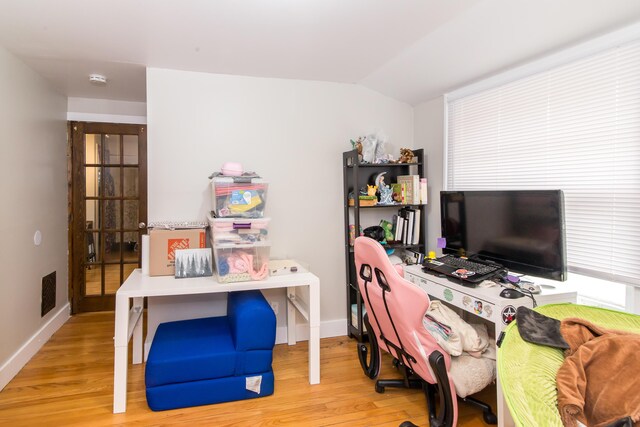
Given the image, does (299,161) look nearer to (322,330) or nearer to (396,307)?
(322,330)

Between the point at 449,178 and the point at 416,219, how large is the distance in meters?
0.43

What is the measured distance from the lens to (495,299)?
1.98m

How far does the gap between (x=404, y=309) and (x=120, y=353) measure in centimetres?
159

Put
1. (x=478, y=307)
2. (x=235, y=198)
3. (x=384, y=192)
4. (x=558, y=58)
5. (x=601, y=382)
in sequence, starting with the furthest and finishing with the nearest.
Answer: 1. (x=384, y=192)
2. (x=235, y=198)
3. (x=558, y=58)
4. (x=478, y=307)
5. (x=601, y=382)

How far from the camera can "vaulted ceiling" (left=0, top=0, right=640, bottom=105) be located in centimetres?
199

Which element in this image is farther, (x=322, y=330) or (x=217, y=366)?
(x=322, y=330)

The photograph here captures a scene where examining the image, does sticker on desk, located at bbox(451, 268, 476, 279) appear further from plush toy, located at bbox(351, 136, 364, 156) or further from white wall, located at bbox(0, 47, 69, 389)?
white wall, located at bbox(0, 47, 69, 389)

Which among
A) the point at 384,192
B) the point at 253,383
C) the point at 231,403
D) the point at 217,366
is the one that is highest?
the point at 384,192

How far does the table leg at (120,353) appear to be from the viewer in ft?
7.18

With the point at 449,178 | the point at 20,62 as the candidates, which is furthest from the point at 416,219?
the point at 20,62

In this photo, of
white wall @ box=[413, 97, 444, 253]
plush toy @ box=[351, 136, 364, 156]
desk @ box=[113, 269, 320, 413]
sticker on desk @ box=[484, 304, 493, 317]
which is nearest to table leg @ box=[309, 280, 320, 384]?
desk @ box=[113, 269, 320, 413]

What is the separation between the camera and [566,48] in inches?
86.6

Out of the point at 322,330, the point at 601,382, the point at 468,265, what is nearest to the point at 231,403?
the point at 322,330

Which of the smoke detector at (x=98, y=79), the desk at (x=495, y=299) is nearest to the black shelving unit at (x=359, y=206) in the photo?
the desk at (x=495, y=299)
